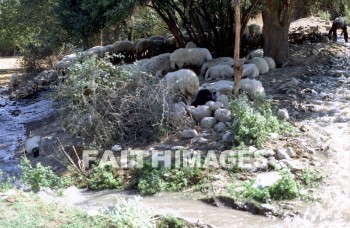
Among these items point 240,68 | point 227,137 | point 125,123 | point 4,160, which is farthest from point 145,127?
point 4,160

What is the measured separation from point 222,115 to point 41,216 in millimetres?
4257

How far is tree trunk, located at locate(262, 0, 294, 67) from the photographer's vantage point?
43.4 ft

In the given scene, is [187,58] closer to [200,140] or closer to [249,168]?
[200,140]

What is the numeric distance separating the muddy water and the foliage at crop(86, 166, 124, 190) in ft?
6.04

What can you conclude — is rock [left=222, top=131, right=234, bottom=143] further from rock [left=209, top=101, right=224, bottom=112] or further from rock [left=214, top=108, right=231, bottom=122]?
rock [left=209, top=101, right=224, bottom=112]

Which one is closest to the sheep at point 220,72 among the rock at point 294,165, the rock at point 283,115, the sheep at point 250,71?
the sheep at point 250,71

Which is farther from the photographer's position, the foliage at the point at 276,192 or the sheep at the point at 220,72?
the sheep at the point at 220,72

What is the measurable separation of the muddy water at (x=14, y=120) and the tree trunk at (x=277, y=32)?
602 cm

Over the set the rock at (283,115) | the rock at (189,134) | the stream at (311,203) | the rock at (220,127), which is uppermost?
the rock at (283,115)

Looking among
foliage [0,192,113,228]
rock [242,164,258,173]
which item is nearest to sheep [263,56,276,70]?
rock [242,164,258,173]

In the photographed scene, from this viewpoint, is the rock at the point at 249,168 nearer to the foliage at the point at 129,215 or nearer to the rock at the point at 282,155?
the rock at the point at 282,155

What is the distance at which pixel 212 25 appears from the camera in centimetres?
1495

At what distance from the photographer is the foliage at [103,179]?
6.84m

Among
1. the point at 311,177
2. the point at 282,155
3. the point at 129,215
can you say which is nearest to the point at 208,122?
the point at 282,155
